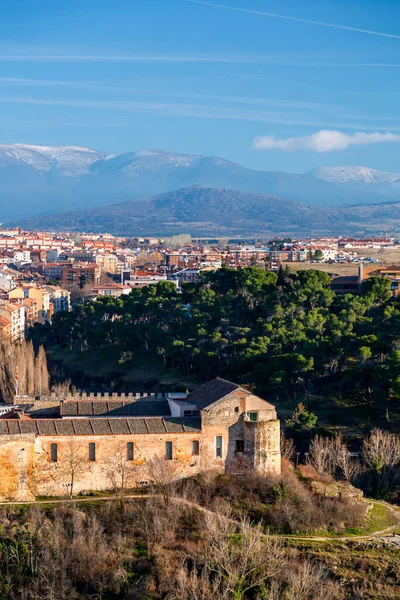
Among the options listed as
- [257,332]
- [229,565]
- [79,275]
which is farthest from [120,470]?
[79,275]

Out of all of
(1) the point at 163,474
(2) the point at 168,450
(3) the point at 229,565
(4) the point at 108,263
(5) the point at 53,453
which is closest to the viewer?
(3) the point at 229,565

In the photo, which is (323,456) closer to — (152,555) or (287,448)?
(287,448)

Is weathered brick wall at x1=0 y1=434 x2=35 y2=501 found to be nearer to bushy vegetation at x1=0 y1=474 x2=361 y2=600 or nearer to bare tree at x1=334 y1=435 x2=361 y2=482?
bushy vegetation at x1=0 y1=474 x2=361 y2=600

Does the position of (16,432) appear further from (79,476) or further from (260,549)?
(260,549)

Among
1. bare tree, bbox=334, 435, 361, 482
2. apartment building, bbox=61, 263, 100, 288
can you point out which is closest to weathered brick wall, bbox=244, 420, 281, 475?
bare tree, bbox=334, 435, 361, 482

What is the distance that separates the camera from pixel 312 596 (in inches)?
1363

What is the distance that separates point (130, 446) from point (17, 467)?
4242 millimetres

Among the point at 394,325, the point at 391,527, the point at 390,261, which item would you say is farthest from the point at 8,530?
the point at 390,261

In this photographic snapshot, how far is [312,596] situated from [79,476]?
9.71 metres

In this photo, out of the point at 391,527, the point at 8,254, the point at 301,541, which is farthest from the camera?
the point at 8,254

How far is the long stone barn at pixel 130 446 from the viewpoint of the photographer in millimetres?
38281

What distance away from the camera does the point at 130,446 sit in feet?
129

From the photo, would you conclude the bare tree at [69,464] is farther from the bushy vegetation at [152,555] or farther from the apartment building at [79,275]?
the apartment building at [79,275]

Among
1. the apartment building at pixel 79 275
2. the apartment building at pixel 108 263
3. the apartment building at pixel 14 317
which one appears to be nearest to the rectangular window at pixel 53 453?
the apartment building at pixel 14 317
